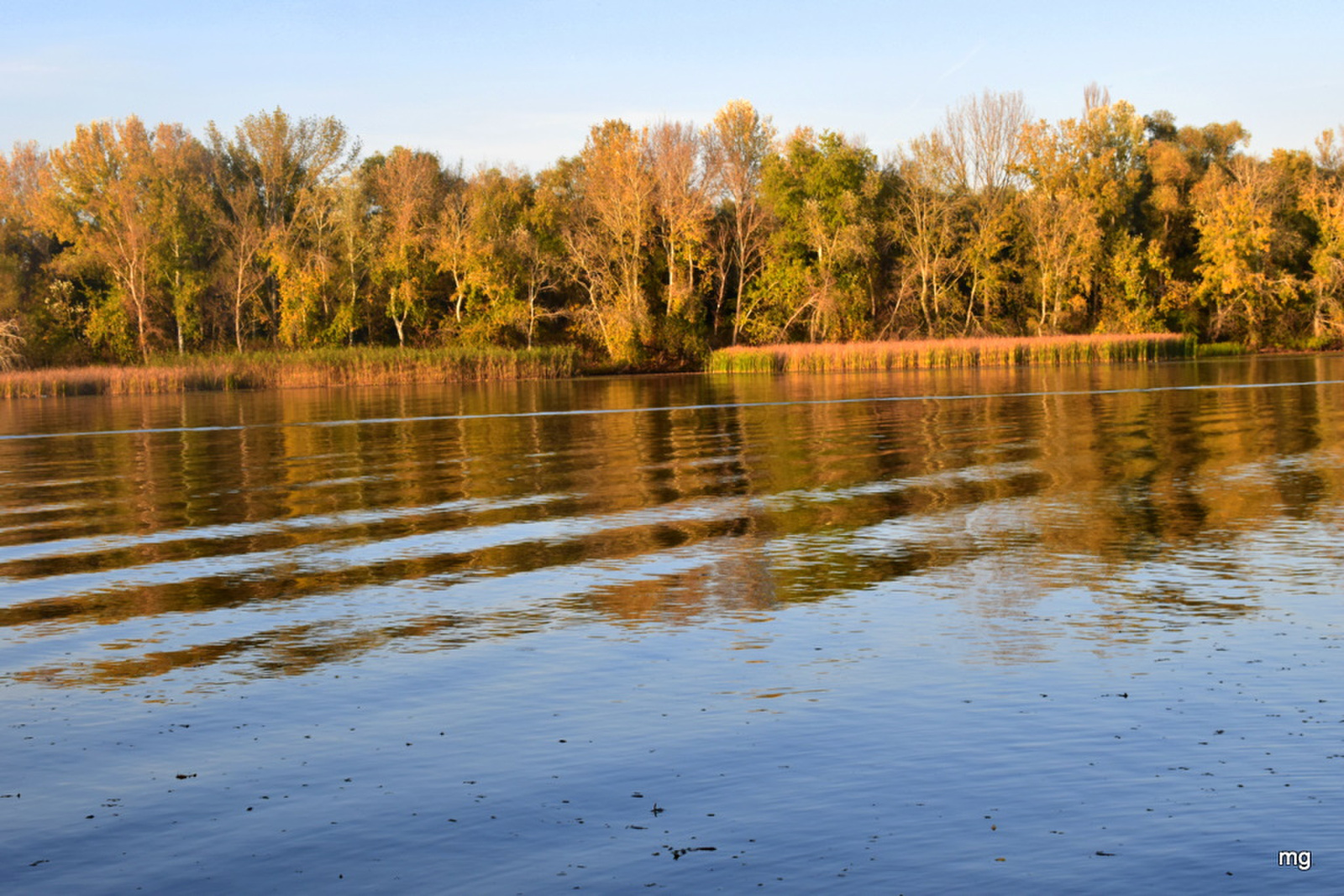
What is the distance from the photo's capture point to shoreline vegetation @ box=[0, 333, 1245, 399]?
6712 centimetres

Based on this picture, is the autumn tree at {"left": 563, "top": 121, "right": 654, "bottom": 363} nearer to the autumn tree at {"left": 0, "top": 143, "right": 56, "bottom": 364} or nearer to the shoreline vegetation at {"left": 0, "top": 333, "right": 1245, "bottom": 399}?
the shoreline vegetation at {"left": 0, "top": 333, "right": 1245, "bottom": 399}

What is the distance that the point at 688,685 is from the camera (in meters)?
8.09

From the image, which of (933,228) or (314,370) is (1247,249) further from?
(314,370)

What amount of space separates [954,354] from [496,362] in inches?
964

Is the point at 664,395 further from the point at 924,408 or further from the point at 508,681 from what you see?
the point at 508,681

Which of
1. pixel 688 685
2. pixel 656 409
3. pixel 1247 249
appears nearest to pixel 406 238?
pixel 656 409

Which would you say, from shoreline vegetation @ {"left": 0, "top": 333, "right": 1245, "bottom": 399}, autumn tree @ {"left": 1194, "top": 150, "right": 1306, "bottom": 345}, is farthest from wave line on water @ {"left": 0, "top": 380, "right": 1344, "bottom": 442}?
autumn tree @ {"left": 1194, "top": 150, "right": 1306, "bottom": 345}

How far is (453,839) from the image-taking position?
5812 mm

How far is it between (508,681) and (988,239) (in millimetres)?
78620

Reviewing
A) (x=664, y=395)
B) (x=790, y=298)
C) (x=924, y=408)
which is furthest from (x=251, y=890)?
(x=790, y=298)

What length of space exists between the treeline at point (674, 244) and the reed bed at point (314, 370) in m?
5.76

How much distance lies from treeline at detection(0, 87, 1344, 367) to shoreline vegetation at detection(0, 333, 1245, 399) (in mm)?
6711

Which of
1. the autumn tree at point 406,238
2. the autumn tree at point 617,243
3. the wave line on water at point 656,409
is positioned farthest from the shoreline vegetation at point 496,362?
the wave line on water at point 656,409

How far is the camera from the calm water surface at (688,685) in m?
5.63
